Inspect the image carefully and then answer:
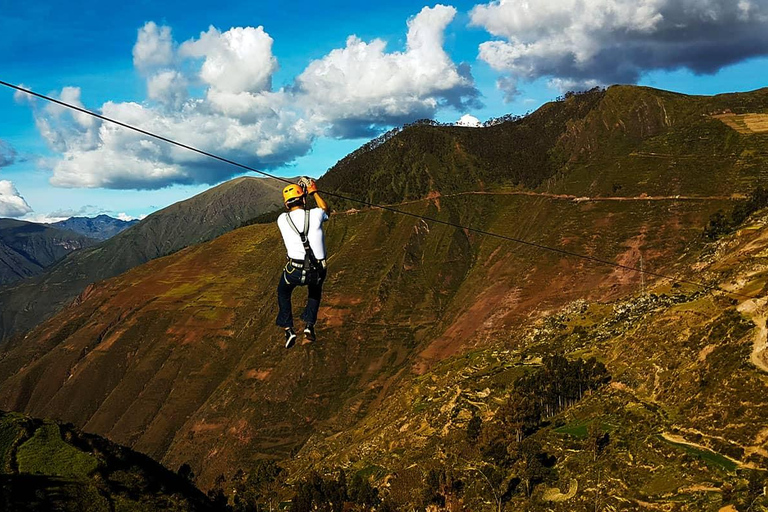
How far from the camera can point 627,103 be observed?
143000 mm

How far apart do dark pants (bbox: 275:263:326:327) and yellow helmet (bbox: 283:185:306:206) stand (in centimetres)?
158

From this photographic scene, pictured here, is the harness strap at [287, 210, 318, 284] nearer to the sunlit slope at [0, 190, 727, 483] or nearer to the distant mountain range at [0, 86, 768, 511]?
the distant mountain range at [0, 86, 768, 511]

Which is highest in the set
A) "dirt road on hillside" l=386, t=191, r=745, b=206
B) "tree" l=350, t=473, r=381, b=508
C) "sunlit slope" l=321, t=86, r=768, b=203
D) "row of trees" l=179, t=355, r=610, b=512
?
"sunlit slope" l=321, t=86, r=768, b=203

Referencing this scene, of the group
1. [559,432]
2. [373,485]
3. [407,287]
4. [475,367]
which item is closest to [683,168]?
[407,287]

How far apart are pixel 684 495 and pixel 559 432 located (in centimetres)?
1421

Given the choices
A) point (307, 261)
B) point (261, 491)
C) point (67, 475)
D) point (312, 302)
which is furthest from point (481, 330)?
point (307, 261)

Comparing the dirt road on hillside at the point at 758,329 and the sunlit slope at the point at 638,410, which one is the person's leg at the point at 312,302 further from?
the dirt road on hillside at the point at 758,329

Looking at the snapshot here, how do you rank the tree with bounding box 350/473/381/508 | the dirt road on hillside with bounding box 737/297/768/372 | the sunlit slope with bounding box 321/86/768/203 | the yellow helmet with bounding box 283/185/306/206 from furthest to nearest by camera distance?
the sunlit slope with bounding box 321/86/768/203, the tree with bounding box 350/473/381/508, the dirt road on hillside with bounding box 737/297/768/372, the yellow helmet with bounding box 283/185/306/206

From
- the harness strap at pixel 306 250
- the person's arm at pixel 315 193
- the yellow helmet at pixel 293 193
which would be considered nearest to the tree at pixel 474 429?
the harness strap at pixel 306 250

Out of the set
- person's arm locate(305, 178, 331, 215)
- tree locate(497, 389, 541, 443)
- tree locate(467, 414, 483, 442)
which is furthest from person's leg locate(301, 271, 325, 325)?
tree locate(467, 414, 483, 442)

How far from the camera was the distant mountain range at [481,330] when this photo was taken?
35.1 m

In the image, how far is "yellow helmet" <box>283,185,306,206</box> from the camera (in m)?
10.6

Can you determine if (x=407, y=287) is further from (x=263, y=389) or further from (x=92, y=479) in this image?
(x=92, y=479)

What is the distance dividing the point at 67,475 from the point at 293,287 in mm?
24616
